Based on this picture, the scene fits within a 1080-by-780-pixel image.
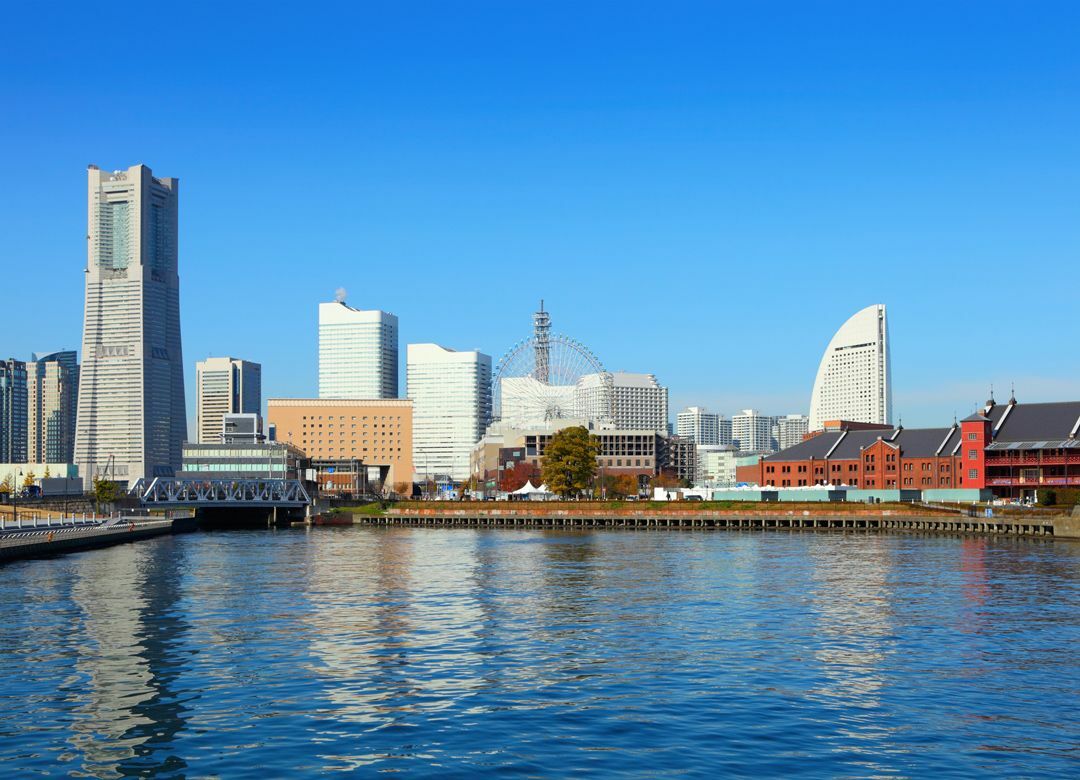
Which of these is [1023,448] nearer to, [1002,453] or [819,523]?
[1002,453]

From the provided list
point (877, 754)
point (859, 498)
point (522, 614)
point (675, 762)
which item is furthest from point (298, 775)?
point (859, 498)

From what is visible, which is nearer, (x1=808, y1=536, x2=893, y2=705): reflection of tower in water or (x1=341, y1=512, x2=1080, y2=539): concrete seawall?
(x1=808, y1=536, x2=893, y2=705): reflection of tower in water

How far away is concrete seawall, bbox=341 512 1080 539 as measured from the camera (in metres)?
136

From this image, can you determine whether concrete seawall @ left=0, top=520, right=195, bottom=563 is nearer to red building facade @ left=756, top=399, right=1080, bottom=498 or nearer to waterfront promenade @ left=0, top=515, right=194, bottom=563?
waterfront promenade @ left=0, top=515, right=194, bottom=563

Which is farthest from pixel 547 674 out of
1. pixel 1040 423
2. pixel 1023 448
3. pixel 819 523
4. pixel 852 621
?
pixel 1040 423

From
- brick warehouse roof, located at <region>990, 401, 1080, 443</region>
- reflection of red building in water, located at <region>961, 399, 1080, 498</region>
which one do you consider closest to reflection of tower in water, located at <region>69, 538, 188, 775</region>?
reflection of red building in water, located at <region>961, 399, 1080, 498</region>

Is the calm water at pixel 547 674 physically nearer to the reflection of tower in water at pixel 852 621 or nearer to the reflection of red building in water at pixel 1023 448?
the reflection of tower in water at pixel 852 621

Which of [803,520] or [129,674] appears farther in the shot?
[803,520]

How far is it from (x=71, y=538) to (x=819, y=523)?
105195 mm

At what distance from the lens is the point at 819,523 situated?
565ft

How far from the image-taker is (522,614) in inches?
2525

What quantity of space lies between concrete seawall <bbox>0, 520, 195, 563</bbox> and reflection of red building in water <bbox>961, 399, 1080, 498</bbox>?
417 ft

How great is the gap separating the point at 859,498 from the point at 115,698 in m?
165

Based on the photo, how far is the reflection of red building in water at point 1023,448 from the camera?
174m
